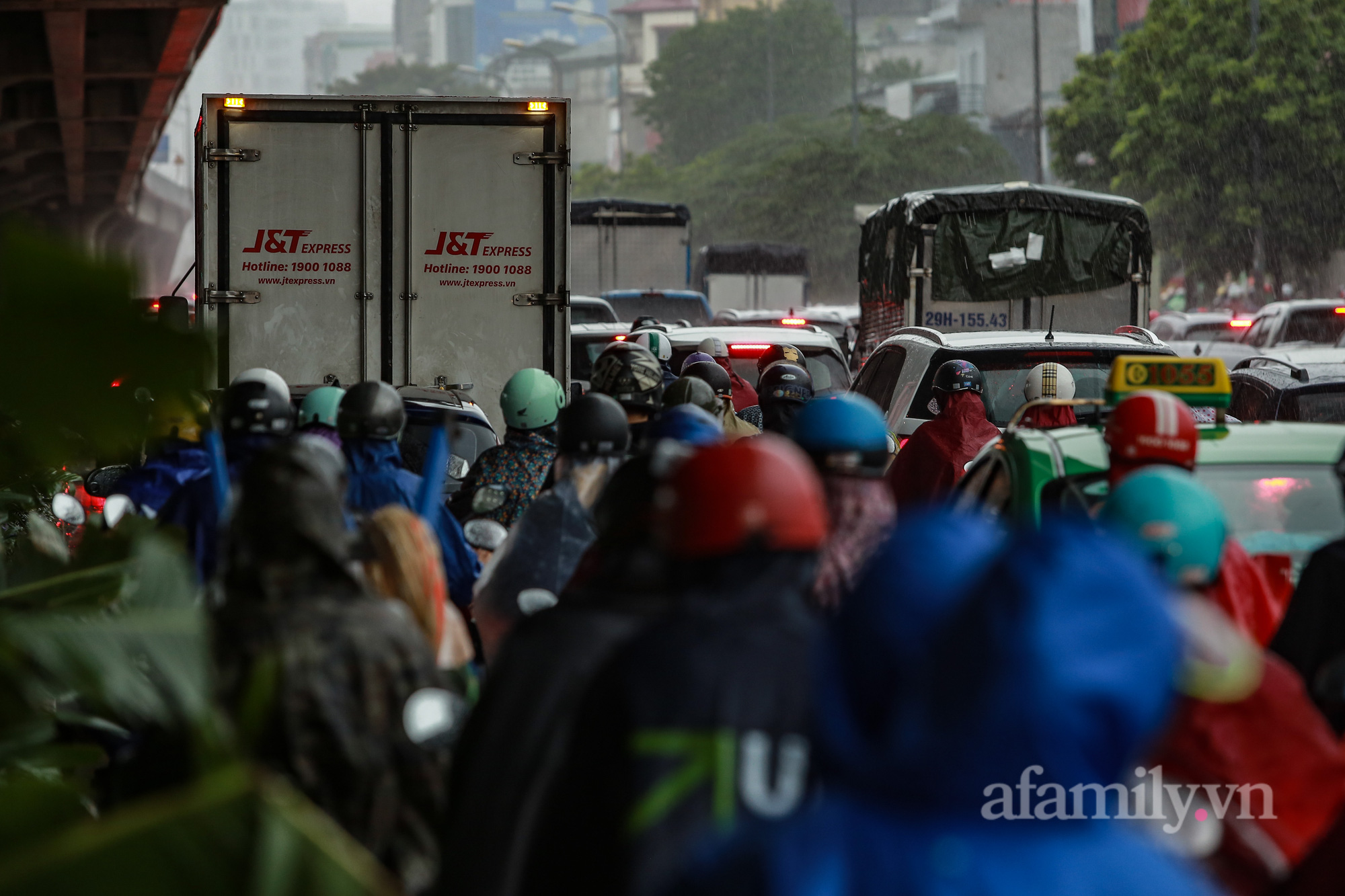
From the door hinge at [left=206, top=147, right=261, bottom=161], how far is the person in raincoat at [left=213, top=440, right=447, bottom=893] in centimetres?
837

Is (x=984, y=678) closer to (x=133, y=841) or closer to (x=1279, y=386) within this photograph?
(x=133, y=841)

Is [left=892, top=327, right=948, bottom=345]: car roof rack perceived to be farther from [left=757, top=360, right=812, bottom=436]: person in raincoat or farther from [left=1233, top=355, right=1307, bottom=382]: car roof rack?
[left=1233, top=355, right=1307, bottom=382]: car roof rack

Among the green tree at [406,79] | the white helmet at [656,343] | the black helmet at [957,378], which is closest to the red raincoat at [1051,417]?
the black helmet at [957,378]

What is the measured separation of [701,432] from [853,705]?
10.5 feet

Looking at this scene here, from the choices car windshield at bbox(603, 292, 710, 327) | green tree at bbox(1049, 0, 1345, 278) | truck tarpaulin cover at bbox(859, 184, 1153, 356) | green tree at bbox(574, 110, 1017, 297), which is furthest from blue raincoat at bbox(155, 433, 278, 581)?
green tree at bbox(574, 110, 1017, 297)

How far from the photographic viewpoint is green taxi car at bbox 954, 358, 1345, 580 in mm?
5770

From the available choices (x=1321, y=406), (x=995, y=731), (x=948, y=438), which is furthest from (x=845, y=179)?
(x=995, y=731)

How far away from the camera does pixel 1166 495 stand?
362 centimetres

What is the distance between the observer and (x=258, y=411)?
5.92 metres

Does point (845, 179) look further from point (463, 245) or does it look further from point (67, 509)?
point (67, 509)

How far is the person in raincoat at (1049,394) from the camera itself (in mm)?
7969

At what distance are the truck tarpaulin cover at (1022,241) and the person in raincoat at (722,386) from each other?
9539mm

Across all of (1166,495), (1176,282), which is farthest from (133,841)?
(1176,282)

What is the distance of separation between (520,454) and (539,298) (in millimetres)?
4977
